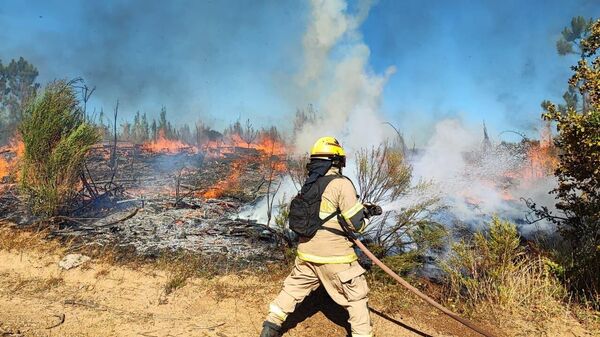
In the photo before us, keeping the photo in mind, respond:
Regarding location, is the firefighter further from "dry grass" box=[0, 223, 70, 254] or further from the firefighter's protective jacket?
"dry grass" box=[0, 223, 70, 254]

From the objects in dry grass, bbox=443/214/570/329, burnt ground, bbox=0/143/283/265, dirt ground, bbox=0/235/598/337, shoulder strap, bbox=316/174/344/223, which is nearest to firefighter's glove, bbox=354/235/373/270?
dirt ground, bbox=0/235/598/337

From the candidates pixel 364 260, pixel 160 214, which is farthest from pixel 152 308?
pixel 160 214

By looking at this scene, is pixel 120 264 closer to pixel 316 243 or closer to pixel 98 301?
pixel 98 301

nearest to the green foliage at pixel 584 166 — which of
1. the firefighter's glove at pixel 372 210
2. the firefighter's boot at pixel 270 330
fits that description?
the firefighter's glove at pixel 372 210

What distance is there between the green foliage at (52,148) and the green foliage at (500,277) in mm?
7335

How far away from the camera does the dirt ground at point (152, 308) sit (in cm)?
425

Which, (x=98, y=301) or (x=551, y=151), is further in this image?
(x=551, y=151)

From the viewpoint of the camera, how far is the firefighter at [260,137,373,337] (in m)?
3.63

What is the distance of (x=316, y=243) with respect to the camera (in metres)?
3.78

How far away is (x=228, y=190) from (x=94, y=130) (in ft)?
13.1

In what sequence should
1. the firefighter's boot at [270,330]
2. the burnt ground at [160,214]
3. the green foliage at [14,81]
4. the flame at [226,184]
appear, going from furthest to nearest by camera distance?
1. the green foliage at [14,81]
2. the flame at [226,184]
3. the burnt ground at [160,214]
4. the firefighter's boot at [270,330]

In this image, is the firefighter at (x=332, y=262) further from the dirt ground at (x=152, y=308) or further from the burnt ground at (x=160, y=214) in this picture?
the burnt ground at (x=160, y=214)

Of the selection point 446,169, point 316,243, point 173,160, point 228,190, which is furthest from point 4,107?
point 316,243

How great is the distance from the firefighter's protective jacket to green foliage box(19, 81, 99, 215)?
614cm
